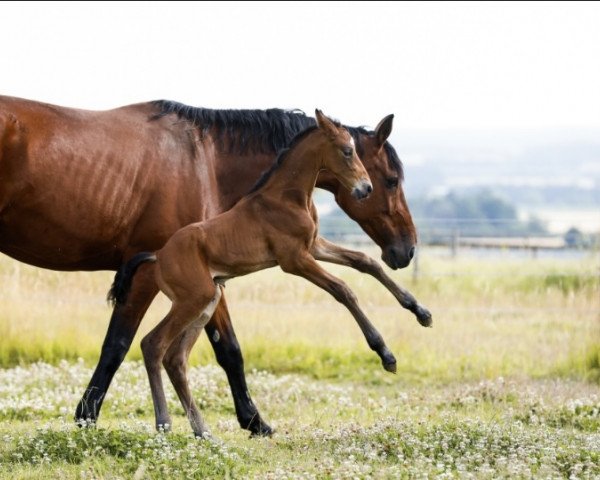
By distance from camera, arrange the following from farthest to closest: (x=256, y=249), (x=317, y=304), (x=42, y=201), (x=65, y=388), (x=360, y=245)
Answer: (x=360, y=245) → (x=317, y=304) → (x=65, y=388) → (x=42, y=201) → (x=256, y=249)

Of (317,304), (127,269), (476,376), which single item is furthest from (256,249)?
(317,304)

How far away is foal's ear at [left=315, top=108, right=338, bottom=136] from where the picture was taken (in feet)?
24.9

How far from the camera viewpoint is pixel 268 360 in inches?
511

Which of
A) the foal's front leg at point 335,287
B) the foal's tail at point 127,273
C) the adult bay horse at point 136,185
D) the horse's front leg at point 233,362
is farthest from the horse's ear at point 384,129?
the foal's tail at point 127,273

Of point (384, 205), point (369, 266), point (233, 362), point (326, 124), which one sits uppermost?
point (326, 124)

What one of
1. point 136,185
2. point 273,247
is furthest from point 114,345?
point 273,247

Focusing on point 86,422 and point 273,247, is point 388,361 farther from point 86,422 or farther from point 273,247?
point 86,422

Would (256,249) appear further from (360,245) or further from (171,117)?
(360,245)

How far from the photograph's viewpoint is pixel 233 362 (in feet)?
29.0

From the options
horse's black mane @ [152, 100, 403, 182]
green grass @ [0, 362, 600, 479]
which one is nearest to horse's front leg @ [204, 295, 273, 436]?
green grass @ [0, 362, 600, 479]

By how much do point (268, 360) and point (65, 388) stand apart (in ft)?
8.55

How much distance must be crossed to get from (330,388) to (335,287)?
14.2ft

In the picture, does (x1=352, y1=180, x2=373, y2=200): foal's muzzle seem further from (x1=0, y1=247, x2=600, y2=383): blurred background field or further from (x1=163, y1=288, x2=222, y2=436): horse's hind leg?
(x1=0, y1=247, x2=600, y2=383): blurred background field

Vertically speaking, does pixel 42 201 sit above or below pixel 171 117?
below
